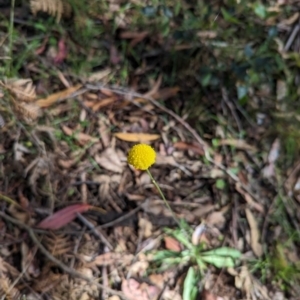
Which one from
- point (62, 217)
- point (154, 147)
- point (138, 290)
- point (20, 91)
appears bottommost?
point (138, 290)

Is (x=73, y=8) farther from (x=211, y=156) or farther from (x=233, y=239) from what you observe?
(x=233, y=239)

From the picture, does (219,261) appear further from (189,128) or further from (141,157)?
(141,157)

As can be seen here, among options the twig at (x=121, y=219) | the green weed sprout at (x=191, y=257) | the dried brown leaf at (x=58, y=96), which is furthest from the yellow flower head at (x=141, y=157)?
the dried brown leaf at (x=58, y=96)

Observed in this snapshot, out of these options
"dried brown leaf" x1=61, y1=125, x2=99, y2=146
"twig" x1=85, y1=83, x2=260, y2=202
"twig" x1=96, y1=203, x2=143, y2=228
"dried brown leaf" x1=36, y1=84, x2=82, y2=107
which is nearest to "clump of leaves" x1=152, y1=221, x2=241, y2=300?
"twig" x1=96, y1=203, x2=143, y2=228

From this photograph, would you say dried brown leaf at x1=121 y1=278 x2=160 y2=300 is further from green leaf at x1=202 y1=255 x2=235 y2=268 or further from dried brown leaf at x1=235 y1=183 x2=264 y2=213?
dried brown leaf at x1=235 y1=183 x2=264 y2=213

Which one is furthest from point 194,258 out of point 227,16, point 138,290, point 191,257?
point 227,16

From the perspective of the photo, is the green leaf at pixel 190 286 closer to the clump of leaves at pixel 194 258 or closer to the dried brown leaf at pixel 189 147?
the clump of leaves at pixel 194 258

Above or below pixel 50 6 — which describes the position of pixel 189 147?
below
